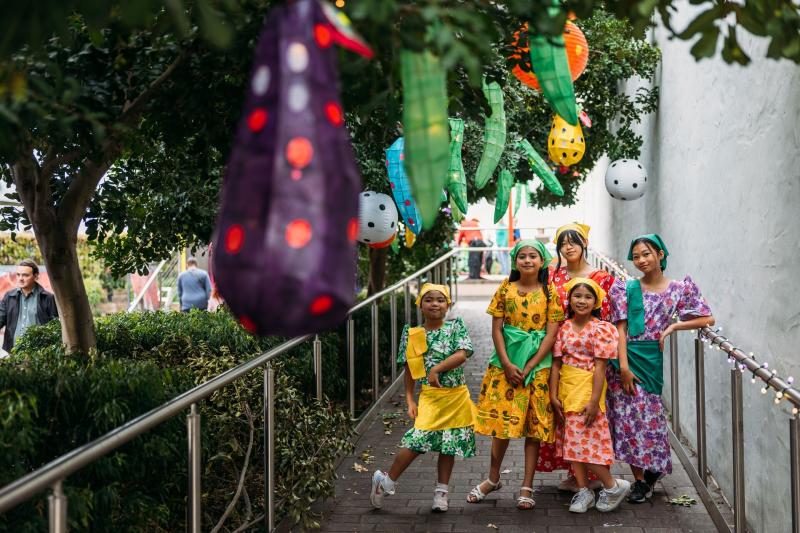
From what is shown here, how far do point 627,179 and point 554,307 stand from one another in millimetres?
4744

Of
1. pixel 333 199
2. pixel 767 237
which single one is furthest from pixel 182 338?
pixel 333 199

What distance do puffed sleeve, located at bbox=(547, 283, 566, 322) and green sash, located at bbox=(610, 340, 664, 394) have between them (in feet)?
1.40

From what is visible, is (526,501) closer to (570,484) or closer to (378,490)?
(570,484)

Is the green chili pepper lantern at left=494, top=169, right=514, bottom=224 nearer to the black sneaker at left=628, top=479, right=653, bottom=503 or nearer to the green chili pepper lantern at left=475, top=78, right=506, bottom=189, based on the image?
the green chili pepper lantern at left=475, top=78, right=506, bottom=189

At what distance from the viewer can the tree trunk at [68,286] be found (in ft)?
17.6

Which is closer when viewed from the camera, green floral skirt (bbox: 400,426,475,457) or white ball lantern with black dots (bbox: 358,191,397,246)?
green floral skirt (bbox: 400,426,475,457)

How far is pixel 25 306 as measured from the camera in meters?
9.08

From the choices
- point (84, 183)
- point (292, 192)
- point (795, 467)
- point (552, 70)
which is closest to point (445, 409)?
point (795, 467)

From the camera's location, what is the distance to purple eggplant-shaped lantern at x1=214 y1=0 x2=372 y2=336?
1716 millimetres

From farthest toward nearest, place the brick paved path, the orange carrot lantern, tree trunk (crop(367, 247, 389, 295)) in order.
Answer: tree trunk (crop(367, 247, 389, 295)) < the brick paved path < the orange carrot lantern

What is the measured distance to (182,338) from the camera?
21.9ft

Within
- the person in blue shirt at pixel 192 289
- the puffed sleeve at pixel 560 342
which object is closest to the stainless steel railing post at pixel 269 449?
the puffed sleeve at pixel 560 342

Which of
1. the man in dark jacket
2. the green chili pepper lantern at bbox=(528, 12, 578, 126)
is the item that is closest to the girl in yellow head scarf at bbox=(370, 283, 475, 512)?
the green chili pepper lantern at bbox=(528, 12, 578, 126)

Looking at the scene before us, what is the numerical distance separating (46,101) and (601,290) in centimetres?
360
